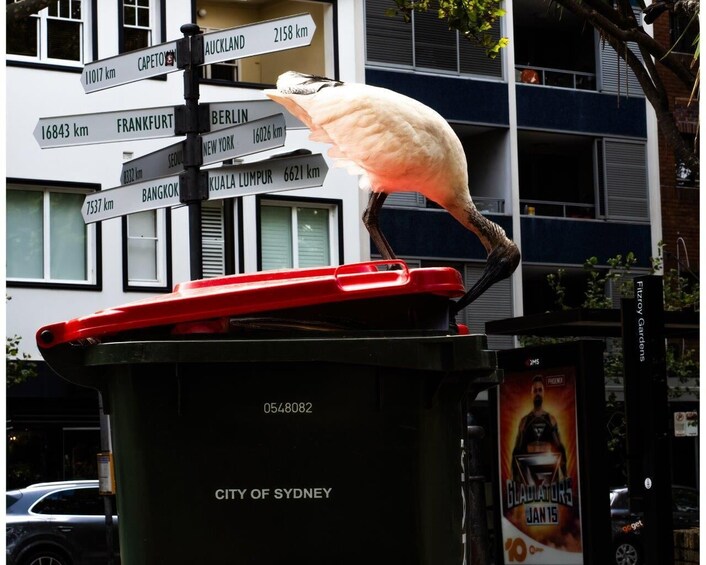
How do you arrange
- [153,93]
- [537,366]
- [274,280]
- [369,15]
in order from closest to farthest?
1. [274,280]
2. [537,366]
3. [153,93]
4. [369,15]

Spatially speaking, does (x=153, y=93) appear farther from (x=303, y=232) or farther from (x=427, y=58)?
(x=427, y=58)

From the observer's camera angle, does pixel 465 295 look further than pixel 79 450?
No

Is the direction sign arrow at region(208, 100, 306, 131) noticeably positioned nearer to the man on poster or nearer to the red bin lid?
the red bin lid

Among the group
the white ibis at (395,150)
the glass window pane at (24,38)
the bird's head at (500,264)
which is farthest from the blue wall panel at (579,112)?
the bird's head at (500,264)

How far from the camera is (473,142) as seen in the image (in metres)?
31.8

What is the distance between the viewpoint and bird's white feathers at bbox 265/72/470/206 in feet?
22.9

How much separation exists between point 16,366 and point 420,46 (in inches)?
449

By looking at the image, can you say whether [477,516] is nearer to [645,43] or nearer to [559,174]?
[645,43]

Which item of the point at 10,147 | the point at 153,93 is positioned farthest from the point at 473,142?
the point at 10,147

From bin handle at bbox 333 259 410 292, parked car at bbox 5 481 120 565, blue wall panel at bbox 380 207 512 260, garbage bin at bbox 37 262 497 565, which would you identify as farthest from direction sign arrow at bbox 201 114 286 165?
blue wall panel at bbox 380 207 512 260

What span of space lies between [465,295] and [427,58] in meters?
24.8

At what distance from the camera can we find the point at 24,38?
85.1 ft

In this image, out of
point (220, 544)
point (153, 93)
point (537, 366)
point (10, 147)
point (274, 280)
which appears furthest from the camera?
point (153, 93)

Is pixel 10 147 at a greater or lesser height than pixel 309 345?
greater
